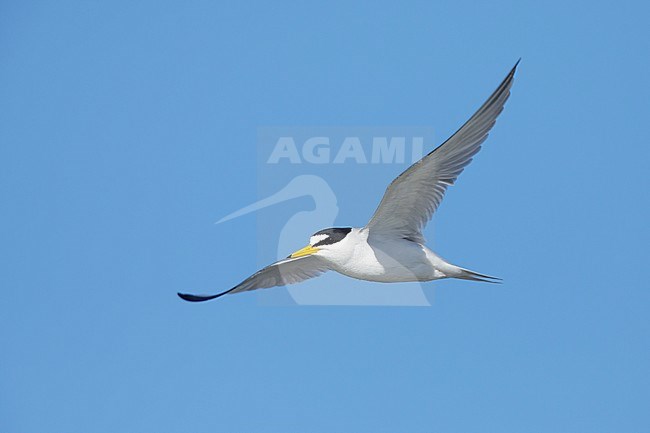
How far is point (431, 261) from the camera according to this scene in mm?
8695

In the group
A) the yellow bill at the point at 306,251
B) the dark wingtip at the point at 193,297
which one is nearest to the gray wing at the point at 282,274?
the dark wingtip at the point at 193,297

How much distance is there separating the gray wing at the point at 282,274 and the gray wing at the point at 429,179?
1382mm

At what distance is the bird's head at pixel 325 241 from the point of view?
8.74 metres

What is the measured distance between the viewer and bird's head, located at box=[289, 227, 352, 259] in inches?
344

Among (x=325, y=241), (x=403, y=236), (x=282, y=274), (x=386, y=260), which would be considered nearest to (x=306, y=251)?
(x=325, y=241)

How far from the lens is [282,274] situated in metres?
10.0

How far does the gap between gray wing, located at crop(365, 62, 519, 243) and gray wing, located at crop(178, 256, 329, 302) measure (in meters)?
1.38

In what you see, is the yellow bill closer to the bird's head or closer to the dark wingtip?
the bird's head

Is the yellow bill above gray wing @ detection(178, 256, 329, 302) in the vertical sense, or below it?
below

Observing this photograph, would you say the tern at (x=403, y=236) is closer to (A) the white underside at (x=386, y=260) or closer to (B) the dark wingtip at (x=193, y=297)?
(A) the white underside at (x=386, y=260)

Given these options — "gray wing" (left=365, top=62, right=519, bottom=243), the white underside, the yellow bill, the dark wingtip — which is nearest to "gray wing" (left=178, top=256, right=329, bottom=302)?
the dark wingtip

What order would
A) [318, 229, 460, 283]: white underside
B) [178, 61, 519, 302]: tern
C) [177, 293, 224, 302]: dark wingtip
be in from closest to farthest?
[178, 61, 519, 302]: tern → [318, 229, 460, 283]: white underside → [177, 293, 224, 302]: dark wingtip

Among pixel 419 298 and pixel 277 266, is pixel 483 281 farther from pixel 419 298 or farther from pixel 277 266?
pixel 277 266

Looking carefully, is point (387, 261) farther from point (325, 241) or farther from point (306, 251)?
point (306, 251)
